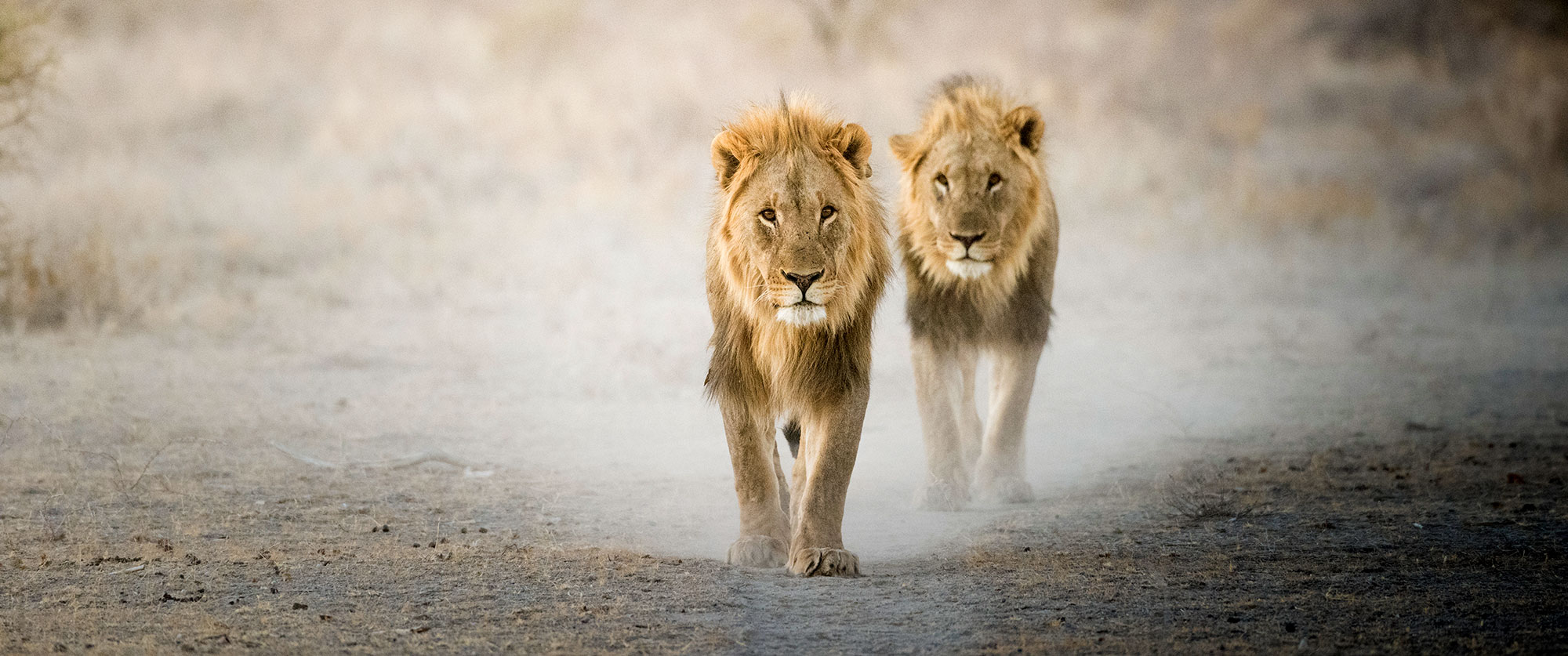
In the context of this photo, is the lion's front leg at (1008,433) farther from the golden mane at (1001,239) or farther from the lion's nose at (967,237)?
the lion's nose at (967,237)

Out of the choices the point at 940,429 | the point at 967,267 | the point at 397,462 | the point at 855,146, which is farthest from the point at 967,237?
the point at 397,462

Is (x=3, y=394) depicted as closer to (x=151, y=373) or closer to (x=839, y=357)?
(x=151, y=373)

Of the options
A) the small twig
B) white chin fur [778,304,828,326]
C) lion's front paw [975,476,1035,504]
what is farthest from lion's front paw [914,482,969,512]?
A: the small twig

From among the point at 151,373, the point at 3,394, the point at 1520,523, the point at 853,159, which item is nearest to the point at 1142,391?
the point at 1520,523

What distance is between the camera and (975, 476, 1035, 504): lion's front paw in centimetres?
600

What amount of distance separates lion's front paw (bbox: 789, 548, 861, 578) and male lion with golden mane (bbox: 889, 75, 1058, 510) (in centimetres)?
147

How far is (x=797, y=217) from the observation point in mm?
4395

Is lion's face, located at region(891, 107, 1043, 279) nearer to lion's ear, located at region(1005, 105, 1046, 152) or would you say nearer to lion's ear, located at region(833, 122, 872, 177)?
lion's ear, located at region(1005, 105, 1046, 152)

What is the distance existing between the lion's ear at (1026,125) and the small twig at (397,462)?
291 cm

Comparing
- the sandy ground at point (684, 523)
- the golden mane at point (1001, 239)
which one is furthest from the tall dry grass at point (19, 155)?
the golden mane at point (1001, 239)

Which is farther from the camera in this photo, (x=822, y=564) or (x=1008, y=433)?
(x=1008, y=433)

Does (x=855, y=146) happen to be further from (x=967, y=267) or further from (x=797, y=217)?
(x=967, y=267)

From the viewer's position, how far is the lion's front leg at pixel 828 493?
14.6 ft

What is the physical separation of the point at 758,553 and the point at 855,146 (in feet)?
4.32
